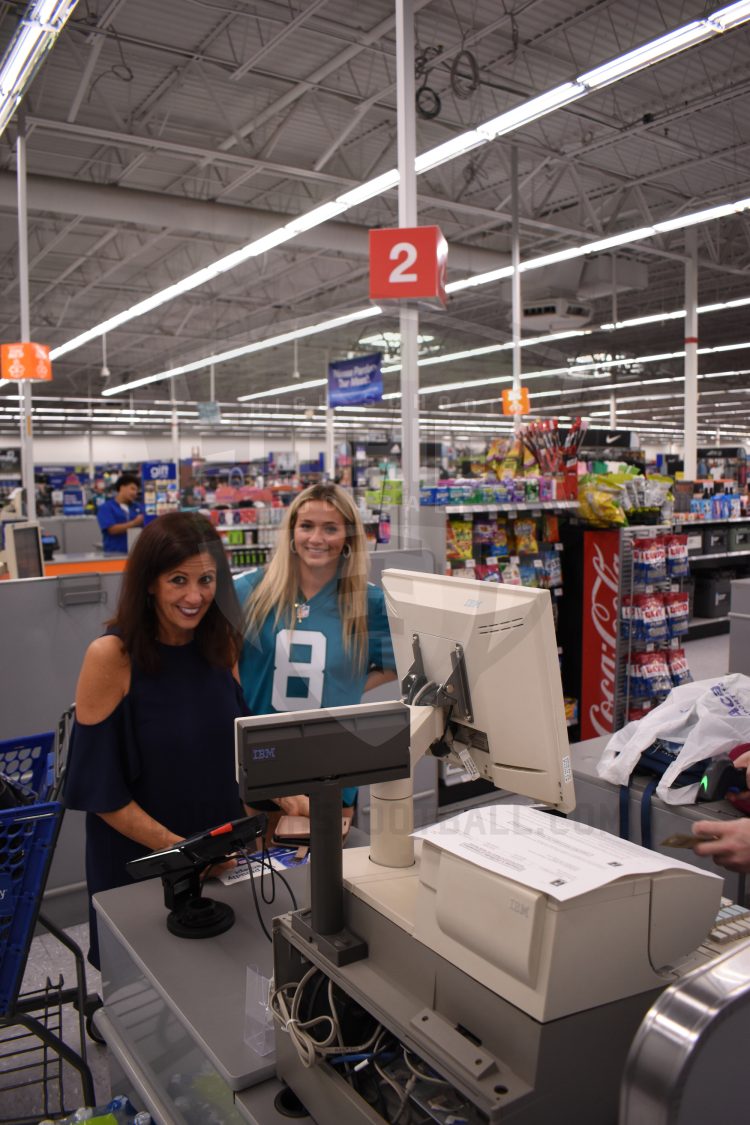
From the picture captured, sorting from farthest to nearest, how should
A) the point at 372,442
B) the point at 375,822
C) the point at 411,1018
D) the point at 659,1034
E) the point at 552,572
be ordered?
the point at 372,442 → the point at 552,572 → the point at 375,822 → the point at 411,1018 → the point at 659,1034

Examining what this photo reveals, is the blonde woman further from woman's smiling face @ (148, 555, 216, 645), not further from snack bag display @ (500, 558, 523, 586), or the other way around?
snack bag display @ (500, 558, 523, 586)

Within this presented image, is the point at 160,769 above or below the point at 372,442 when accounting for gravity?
below

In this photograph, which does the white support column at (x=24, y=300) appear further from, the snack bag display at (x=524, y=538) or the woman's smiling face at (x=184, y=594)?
the woman's smiling face at (x=184, y=594)

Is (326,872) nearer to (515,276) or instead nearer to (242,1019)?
(242,1019)

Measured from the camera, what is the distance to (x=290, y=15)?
6809 millimetres

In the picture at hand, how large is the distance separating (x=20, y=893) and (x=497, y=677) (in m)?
1.18

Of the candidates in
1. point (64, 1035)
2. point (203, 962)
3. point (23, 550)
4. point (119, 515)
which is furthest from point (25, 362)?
point (203, 962)

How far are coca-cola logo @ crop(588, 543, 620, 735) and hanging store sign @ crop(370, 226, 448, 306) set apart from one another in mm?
1862

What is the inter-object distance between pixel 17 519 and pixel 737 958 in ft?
22.5

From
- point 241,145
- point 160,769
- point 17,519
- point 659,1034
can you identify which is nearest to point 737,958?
point 659,1034

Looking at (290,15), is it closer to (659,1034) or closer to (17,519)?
(17,519)

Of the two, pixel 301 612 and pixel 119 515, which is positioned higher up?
pixel 119 515

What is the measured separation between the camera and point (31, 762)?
2.15m

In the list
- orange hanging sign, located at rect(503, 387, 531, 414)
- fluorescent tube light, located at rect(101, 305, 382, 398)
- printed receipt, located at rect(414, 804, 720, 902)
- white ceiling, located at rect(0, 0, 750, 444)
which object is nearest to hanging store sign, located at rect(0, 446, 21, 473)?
white ceiling, located at rect(0, 0, 750, 444)
